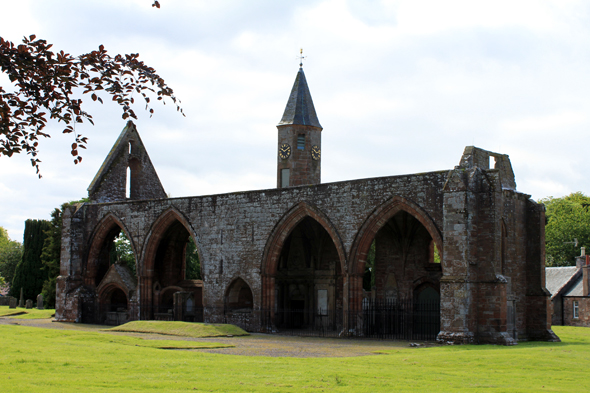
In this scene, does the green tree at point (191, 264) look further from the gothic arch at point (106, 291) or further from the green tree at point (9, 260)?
the green tree at point (9, 260)

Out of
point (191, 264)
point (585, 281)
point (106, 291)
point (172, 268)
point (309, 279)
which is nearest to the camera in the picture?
point (309, 279)

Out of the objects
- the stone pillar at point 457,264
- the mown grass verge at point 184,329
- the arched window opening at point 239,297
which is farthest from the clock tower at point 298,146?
the stone pillar at point 457,264

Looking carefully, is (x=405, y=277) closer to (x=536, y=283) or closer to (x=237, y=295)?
(x=536, y=283)

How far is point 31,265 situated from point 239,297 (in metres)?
24.6

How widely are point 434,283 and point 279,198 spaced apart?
254 inches

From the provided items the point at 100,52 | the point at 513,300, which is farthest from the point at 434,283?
the point at 100,52

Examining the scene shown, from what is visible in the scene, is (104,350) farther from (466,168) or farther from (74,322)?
(74,322)

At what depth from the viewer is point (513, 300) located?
64.6 ft

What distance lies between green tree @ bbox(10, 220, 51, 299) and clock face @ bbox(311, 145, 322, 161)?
77.7 feet

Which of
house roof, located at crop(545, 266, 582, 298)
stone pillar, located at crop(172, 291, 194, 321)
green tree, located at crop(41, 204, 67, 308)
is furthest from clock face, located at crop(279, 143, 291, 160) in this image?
house roof, located at crop(545, 266, 582, 298)

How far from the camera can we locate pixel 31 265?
44375 mm

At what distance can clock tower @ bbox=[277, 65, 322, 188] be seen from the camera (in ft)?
96.0

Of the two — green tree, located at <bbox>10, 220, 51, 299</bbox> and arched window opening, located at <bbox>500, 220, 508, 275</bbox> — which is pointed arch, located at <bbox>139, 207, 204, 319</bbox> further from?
green tree, located at <bbox>10, 220, 51, 299</bbox>

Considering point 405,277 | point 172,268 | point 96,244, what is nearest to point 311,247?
point 405,277
